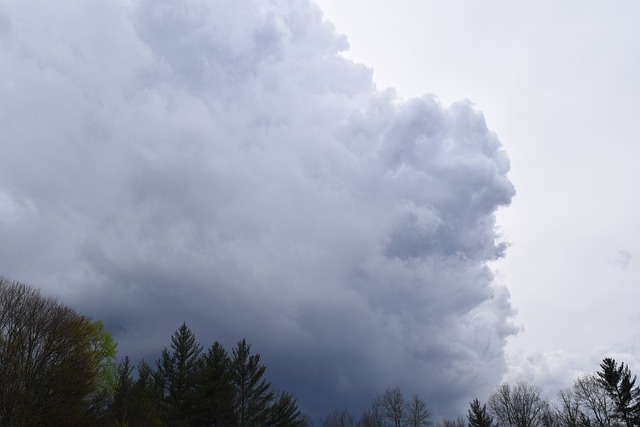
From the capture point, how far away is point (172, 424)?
5144 cm

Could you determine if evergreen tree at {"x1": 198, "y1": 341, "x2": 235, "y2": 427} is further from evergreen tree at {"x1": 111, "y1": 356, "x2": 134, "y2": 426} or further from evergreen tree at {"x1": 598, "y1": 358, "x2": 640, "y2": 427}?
evergreen tree at {"x1": 598, "y1": 358, "x2": 640, "y2": 427}

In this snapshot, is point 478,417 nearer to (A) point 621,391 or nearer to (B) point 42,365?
(A) point 621,391

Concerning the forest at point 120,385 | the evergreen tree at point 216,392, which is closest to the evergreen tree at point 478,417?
the forest at point 120,385

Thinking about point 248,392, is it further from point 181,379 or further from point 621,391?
point 621,391

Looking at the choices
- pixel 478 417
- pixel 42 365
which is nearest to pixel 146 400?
pixel 42 365

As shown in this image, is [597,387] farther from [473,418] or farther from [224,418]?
[224,418]

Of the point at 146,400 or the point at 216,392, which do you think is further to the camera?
the point at 216,392

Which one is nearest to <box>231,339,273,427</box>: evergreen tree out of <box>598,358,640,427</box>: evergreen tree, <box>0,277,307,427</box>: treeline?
<box>0,277,307,427</box>: treeline

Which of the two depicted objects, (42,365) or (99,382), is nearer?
(42,365)

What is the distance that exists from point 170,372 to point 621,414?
191 ft

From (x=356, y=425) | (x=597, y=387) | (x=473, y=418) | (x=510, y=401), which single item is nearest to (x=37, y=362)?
(x=473, y=418)

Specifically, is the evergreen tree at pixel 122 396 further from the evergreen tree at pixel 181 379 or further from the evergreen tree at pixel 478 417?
the evergreen tree at pixel 478 417

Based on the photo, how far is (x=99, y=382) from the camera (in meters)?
52.5

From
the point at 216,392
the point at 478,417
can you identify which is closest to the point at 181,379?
the point at 216,392
